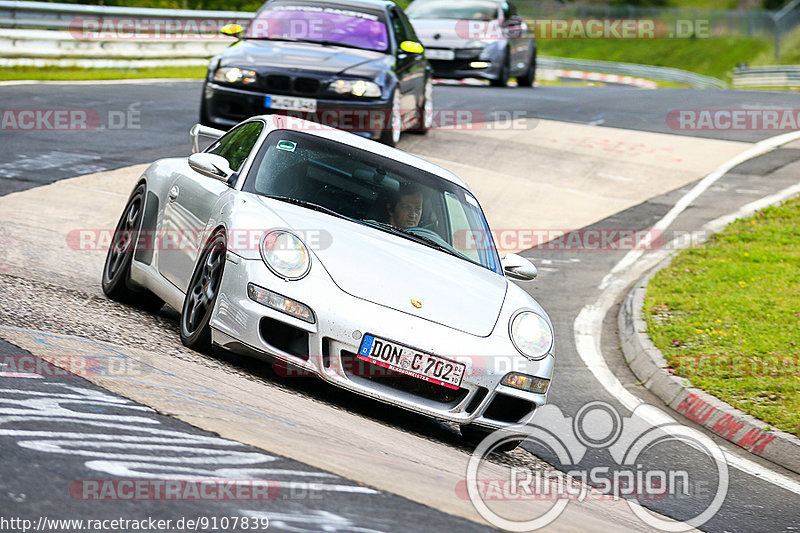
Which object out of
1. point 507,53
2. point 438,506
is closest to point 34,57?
point 507,53

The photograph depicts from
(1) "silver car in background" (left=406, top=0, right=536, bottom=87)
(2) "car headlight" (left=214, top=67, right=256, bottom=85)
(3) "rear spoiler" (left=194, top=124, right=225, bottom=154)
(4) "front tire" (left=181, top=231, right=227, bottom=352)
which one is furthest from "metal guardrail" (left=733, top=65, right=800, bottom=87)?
(4) "front tire" (left=181, top=231, right=227, bottom=352)

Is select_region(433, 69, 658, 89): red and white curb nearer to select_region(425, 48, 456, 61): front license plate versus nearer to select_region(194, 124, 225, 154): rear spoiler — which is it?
select_region(425, 48, 456, 61): front license plate

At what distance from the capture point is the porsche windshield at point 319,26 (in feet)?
44.3

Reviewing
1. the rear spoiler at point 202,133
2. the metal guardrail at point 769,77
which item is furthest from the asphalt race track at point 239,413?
the metal guardrail at point 769,77

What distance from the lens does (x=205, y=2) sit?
35.2m

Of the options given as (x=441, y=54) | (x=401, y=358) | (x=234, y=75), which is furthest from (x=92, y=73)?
(x=401, y=358)

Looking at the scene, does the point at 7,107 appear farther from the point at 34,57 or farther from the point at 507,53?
the point at 507,53

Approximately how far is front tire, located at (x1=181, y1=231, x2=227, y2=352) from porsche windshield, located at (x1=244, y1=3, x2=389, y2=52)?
766 cm

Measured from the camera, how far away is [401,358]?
18.1 ft

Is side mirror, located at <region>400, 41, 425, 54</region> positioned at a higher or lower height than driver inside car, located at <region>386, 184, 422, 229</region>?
higher

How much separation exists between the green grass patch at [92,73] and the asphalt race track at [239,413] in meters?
4.86

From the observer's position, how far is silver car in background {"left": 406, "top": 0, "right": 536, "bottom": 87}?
75.3 feet

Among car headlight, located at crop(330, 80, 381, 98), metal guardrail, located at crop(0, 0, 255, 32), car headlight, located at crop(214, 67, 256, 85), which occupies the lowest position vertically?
car headlight, located at crop(330, 80, 381, 98)

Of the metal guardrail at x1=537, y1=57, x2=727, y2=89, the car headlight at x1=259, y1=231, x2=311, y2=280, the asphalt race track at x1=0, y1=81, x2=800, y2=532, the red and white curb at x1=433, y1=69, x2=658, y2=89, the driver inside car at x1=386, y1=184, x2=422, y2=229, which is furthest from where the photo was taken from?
the metal guardrail at x1=537, y1=57, x2=727, y2=89
